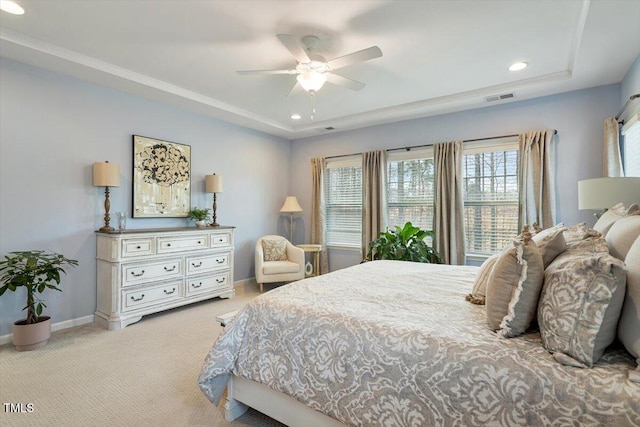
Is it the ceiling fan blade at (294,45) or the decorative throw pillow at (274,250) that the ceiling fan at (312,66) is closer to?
the ceiling fan blade at (294,45)

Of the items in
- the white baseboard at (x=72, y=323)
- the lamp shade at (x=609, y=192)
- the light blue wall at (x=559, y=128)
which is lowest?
the white baseboard at (x=72, y=323)

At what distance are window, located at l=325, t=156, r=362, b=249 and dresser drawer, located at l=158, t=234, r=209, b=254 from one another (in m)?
2.32

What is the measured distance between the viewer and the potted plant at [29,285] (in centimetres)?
270

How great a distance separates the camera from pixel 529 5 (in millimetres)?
2246

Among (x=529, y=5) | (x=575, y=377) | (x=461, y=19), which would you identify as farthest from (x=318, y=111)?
(x=575, y=377)

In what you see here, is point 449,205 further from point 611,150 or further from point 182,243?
point 182,243

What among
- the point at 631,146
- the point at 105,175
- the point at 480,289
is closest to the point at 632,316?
the point at 480,289

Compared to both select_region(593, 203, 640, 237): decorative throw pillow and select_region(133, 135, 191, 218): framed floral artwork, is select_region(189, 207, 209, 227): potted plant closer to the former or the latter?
select_region(133, 135, 191, 218): framed floral artwork

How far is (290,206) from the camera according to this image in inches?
221

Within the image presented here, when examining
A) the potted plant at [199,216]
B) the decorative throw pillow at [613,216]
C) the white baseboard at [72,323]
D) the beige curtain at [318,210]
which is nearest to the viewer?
the decorative throw pillow at [613,216]

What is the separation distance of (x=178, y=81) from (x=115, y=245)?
1.95m

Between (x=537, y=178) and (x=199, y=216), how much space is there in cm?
437

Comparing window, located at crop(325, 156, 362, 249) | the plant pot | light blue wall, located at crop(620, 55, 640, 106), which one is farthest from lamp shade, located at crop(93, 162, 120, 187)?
light blue wall, located at crop(620, 55, 640, 106)

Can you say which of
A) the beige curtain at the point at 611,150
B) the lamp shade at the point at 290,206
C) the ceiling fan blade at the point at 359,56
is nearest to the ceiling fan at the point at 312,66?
the ceiling fan blade at the point at 359,56
